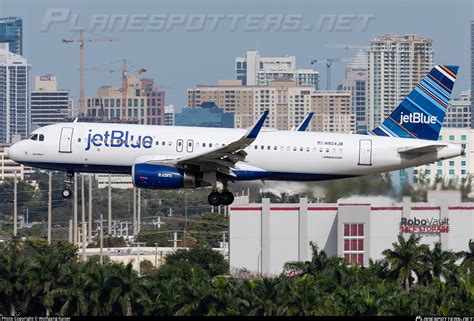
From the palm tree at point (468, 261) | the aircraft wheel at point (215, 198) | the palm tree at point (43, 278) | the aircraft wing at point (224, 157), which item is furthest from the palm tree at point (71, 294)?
the palm tree at point (468, 261)

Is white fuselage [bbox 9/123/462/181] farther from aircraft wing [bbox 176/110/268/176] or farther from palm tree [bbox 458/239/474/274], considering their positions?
palm tree [bbox 458/239/474/274]

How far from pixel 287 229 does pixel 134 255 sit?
22373 millimetres

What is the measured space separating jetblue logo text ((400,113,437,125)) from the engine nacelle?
11974 millimetres

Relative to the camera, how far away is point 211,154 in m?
82.5

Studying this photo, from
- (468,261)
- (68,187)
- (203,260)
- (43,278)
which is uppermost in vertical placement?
(68,187)

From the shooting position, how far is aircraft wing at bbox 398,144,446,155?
85.0m

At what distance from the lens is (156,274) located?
12225 cm

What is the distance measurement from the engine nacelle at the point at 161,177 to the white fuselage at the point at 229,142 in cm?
75

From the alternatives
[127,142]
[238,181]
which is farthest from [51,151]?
[238,181]

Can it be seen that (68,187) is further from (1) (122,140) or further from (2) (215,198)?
(2) (215,198)

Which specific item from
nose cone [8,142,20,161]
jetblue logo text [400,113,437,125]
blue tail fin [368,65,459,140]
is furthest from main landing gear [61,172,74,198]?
jetblue logo text [400,113,437,125]

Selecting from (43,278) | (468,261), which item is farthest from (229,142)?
(468,261)

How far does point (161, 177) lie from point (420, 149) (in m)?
12.8

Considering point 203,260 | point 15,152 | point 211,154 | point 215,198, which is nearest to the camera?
A: point 211,154
